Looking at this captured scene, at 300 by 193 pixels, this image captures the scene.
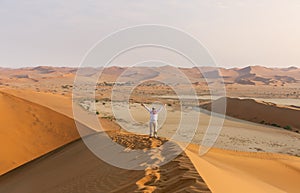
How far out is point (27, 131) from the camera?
18484 mm

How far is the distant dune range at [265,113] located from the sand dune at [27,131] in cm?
1895

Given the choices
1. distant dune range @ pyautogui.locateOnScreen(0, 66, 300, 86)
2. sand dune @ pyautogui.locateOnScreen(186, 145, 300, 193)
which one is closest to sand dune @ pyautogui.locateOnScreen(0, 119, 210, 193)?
sand dune @ pyautogui.locateOnScreen(186, 145, 300, 193)

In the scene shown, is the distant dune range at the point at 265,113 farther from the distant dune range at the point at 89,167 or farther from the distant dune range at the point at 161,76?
the distant dune range at the point at 161,76

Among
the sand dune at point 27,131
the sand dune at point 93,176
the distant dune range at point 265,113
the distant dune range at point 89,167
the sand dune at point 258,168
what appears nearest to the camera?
the sand dune at point 93,176

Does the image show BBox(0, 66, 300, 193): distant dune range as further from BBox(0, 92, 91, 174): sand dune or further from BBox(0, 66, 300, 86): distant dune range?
BBox(0, 66, 300, 86): distant dune range

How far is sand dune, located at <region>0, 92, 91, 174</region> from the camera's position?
16.0 meters

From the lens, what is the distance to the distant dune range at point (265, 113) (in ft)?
97.5

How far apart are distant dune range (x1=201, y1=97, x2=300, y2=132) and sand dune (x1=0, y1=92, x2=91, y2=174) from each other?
62.2ft

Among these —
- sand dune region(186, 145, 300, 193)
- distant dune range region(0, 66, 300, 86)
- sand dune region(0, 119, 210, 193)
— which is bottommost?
sand dune region(186, 145, 300, 193)

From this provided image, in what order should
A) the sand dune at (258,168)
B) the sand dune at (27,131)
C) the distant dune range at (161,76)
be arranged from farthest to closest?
the distant dune range at (161,76) → the sand dune at (27,131) → the sand dune at (258,168)

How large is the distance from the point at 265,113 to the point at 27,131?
22885mm

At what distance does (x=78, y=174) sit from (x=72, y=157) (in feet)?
9.34

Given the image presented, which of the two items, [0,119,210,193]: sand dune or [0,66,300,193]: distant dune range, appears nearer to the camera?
[0,119,210,193]: sand dune

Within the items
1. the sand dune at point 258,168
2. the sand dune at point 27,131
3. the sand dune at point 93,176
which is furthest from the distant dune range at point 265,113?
the sand dune at point 93,176
